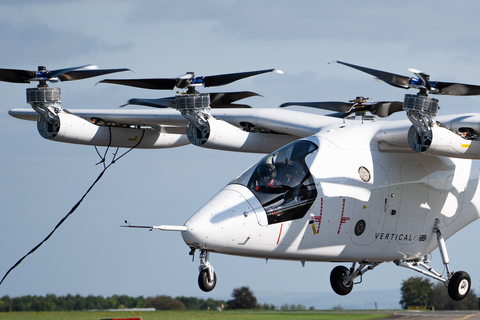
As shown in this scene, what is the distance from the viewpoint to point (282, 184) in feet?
43.5

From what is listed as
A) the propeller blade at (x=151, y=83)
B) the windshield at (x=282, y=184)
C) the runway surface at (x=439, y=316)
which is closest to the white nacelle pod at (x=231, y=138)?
the propeller blade at (x=151, y=83)

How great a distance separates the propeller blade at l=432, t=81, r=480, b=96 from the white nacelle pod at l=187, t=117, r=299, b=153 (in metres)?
5.39

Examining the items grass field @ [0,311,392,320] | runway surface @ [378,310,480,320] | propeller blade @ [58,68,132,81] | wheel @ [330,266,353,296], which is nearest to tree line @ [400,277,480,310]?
runway surface @ [378,310,480,320]

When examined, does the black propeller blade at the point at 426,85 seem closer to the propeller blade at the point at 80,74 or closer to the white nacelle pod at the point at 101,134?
the propeller blade at the point at 80,74

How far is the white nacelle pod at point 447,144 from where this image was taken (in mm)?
13461

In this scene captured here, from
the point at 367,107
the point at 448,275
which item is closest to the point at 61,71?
the point at 367,107

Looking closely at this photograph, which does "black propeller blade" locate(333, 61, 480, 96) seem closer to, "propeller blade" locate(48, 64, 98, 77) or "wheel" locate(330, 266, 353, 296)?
"propeller blade" locate(48, 64, 98, 77)

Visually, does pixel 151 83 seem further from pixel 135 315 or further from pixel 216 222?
pixel 135 315

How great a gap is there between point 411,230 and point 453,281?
5.06 ft

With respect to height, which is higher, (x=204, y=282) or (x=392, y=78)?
(x=392, y=78)

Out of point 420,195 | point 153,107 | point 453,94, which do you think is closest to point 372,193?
point 420,195

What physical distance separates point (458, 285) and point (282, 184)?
5467 millimetres

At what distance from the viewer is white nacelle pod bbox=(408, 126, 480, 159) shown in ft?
44.2

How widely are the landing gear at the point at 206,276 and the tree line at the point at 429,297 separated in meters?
44.8
